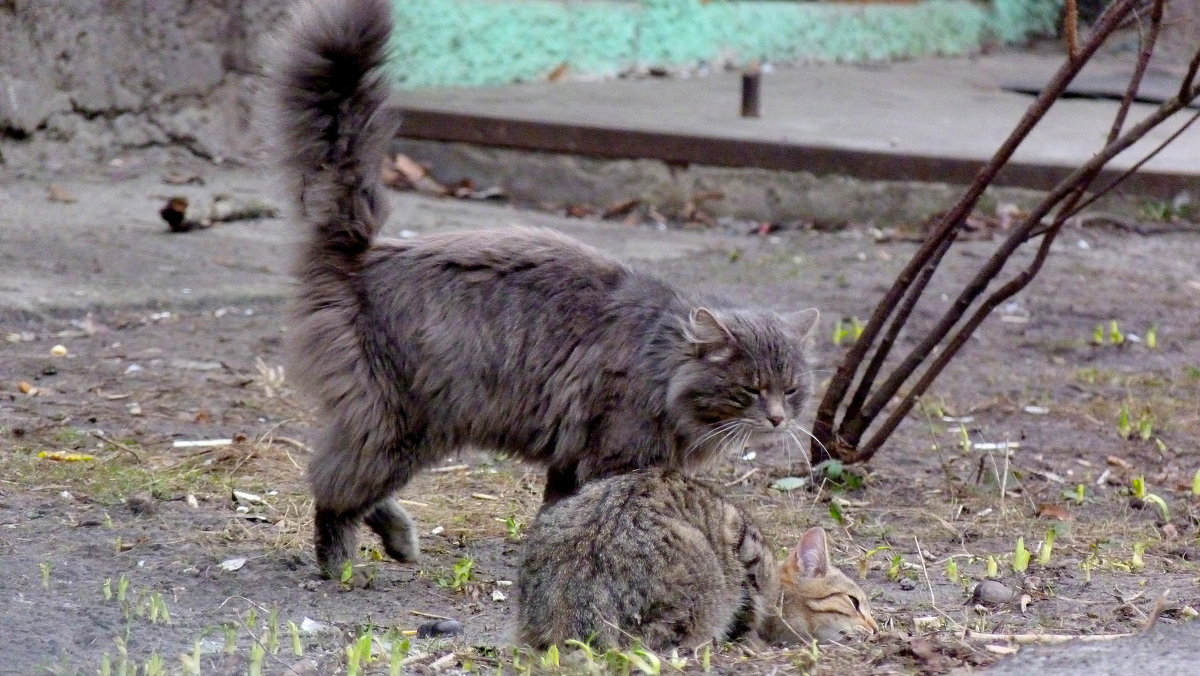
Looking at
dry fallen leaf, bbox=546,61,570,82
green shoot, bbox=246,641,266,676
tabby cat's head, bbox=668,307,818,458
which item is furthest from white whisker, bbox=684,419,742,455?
dry fallen leaf, bbox=546,61,570,82

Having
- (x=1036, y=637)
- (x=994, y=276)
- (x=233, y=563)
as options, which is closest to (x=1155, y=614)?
(x=1036, y=637)

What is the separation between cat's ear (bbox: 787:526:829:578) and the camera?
4.27 meters

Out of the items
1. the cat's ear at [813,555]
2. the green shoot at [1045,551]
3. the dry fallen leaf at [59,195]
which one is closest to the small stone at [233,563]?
the cat's ear at [813,555]

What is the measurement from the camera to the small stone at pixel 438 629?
4.04m

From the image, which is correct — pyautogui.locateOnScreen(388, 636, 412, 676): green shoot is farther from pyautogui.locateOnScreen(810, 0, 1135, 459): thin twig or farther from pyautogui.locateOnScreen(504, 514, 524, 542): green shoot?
pyautogui.locateOnScreen(810, 0, 1135, 459): thin twig

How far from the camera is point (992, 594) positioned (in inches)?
169

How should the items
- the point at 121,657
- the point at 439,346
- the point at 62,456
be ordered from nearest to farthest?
the point at 121,657 → the point at 439,346 → the point at 62,456

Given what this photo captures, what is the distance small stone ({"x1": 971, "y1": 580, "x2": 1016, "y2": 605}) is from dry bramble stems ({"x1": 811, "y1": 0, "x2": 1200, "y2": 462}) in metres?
1.00

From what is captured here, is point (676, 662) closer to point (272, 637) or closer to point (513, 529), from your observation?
point (272, 637)

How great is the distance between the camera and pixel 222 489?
5188 mm

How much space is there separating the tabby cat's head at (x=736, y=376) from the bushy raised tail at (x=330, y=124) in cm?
110

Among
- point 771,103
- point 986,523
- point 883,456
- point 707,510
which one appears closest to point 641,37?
point 771,103

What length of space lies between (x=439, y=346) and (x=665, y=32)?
357 inches

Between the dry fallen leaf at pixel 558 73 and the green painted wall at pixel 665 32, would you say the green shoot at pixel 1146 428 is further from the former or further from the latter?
the dry fallen leaf at pixel 558 73
